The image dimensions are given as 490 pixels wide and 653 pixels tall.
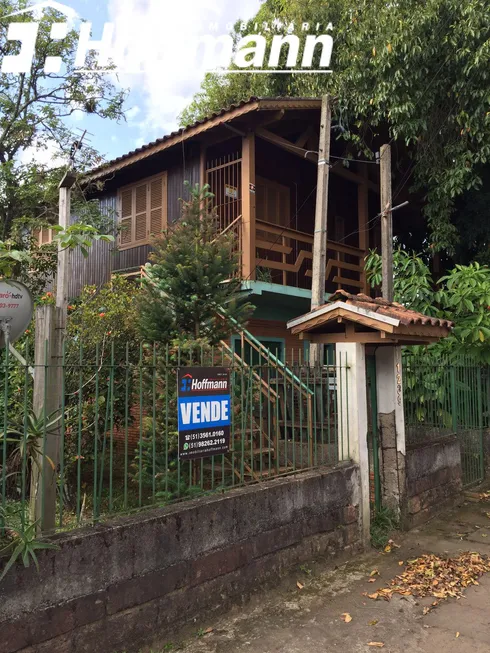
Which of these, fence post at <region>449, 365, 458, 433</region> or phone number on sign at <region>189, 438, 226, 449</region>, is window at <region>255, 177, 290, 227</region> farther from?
phone number on sign at <region>189, 438, 226, 449</region>

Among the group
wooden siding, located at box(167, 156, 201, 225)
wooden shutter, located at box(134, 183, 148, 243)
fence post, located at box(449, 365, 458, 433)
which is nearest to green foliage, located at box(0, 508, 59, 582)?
fence post, located at box(449, 365, 458, 433)

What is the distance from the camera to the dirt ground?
12.2 feet

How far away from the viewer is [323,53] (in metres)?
11.9

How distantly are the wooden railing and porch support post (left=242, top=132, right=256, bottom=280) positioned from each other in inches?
11.3

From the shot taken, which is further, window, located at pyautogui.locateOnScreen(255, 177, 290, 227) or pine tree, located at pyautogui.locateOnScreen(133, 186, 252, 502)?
window, located at pyautogui.locateOnScreen(255, 177, 290, 227)

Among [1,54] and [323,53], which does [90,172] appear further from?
[323,53]

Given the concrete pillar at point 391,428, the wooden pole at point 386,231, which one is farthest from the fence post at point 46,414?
the wooden pole at point 386,231

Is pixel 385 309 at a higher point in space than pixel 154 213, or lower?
lower

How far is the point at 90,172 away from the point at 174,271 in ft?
23.4

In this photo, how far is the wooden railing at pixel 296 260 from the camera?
34.9ft

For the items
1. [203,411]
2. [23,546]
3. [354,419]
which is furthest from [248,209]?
[23,546]

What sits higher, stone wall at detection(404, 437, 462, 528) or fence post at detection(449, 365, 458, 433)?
fence post at detection(449, 365, 458, 433)

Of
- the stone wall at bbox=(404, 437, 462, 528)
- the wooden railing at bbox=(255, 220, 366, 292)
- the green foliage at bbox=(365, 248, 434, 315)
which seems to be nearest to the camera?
the stone wall at bbox=(404, 437, 462, 528)

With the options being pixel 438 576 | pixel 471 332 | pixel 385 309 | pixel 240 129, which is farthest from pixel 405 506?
pixel 240 129
